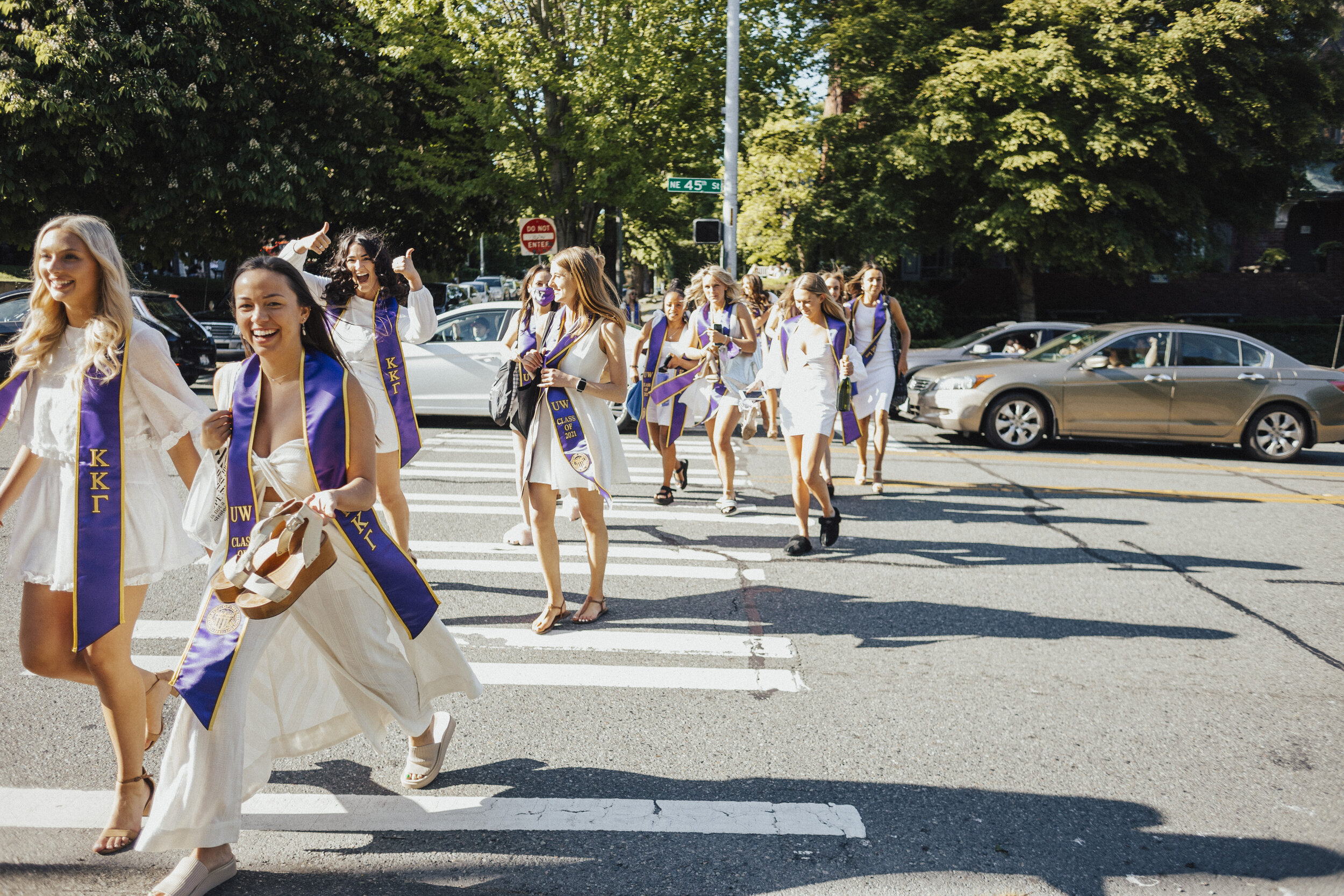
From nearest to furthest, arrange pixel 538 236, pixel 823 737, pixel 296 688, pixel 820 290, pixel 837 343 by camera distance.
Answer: pixel 296 688
pixel 823 737
pixel 820 290
pixel 837 343
pixel 538 236

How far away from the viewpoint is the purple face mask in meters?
6.16

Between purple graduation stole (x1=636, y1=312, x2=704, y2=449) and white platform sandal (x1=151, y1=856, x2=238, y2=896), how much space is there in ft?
19.4

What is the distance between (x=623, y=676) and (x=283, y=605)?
2212 millimetres

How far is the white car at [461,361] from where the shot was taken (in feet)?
42.2

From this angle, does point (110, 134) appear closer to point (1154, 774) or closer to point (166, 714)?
point (166, 714)

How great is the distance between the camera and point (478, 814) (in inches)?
133

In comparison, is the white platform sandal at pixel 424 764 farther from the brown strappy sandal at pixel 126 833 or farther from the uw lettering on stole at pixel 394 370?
the uw lettering on stole at pixel 394 370

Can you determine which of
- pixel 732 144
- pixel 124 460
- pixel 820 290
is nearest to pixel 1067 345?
pixel 732 144

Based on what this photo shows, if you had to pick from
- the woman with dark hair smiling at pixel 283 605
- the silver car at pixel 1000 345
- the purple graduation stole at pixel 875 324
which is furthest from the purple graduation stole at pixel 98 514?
the silver car at pixel 1000 345

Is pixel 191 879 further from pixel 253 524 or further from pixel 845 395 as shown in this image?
pixel 845 395

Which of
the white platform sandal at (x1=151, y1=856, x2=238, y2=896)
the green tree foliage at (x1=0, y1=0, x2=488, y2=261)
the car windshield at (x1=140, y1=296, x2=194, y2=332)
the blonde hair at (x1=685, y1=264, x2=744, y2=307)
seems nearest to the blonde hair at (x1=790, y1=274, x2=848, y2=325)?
the blonde hair at (x1=685, y1=264, x2=744, y2=307)

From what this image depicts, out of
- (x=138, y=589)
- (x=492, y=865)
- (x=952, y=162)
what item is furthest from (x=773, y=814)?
(x=952, y=162)

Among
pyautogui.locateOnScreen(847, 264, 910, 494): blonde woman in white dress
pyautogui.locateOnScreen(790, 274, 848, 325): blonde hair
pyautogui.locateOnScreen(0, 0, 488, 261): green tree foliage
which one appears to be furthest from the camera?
pyautogui.locateOnScreen(0, 0, 488, 261): green tree foliage

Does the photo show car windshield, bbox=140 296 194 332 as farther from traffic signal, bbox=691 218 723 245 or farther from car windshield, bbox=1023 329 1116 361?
car windshield, bbox=1023 329 1116 361
